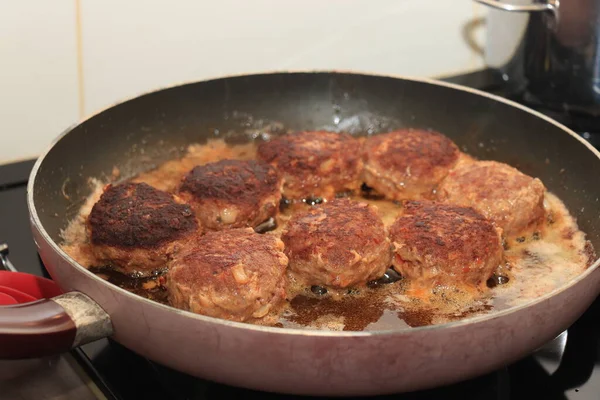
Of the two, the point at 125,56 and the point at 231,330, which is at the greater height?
the point at 125,56

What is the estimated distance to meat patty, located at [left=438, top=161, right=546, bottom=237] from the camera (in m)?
1.47

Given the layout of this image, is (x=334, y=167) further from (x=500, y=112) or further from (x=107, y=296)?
(x=107, y=296)

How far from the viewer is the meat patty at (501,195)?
1467 millimetres

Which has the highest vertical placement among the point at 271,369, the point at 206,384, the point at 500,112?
the point at 500,112

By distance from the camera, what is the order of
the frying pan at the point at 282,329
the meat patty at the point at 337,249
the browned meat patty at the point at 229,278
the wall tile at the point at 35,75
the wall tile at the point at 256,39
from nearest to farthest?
the frying pan at the point at 282,329, the browned meat patty at the point at 229,278, the meat patty at the point at 337,249, the wall tile at the point at 35,75, the wall tile at the point at 256,39

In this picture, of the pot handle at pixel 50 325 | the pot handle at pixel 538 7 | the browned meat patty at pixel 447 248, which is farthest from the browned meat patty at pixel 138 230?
the pot handle at pixel 538 7

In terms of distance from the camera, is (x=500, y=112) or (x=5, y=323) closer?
(x=5, y=323)

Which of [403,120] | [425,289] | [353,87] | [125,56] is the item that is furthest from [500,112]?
[125,56]

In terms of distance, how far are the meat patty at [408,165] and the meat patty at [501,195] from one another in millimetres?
49

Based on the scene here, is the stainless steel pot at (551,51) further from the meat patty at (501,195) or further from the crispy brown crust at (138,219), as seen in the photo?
the crispy brown crust at (138,219)

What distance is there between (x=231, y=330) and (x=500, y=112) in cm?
104

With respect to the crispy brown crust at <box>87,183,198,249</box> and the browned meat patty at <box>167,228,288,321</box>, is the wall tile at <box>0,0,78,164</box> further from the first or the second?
the browned meat patty at <box>167,228,288,321</box>

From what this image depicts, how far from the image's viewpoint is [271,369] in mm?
991

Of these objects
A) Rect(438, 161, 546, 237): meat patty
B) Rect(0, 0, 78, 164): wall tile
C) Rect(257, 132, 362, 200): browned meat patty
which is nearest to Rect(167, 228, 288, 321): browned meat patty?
Rect(257, 132, 362, 200): browned meat patty
